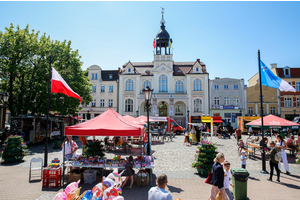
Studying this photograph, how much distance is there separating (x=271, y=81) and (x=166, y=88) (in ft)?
104

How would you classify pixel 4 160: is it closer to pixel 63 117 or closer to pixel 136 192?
pixel 136 192

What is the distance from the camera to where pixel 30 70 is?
19.7 metres

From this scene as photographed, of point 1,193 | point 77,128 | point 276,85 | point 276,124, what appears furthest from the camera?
point 276,124

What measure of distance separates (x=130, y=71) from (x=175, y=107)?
1231 cm

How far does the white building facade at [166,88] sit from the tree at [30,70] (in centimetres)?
1948

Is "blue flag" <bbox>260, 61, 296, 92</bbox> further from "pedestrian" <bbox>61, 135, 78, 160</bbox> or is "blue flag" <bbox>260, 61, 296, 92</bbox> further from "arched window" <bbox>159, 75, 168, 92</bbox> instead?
"arched window" <bbox>159, 75, 168, 92</bbox>

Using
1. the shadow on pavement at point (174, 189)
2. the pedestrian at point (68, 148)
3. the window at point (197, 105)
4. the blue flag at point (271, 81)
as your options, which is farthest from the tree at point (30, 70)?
the window at point (197, 105)

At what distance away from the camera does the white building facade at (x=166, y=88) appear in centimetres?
4072

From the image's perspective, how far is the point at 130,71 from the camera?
42531 millimetres

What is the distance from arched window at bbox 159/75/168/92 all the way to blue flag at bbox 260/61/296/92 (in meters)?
31.4

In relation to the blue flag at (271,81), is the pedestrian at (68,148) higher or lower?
lower

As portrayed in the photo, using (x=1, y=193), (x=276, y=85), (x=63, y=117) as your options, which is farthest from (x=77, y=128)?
Result: (x=63, y=117)

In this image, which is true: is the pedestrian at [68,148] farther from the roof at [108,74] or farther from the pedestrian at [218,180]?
the roof at [108,74]

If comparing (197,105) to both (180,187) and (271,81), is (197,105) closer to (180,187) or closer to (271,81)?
(271,81)
